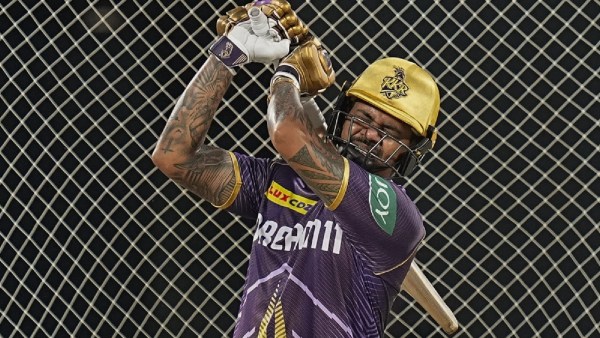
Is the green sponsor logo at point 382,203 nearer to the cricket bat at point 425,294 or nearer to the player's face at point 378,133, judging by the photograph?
the player's face at point 378,133

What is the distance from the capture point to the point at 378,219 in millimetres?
2082

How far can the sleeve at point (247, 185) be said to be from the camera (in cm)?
232

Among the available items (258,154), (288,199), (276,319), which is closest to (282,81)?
(288,199)

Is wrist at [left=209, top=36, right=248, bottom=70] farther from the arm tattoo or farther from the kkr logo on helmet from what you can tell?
the kkr logo on helmet

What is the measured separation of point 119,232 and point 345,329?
1.78 metres

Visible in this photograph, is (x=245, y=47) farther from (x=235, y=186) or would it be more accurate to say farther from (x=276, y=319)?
(x=276, y=319)

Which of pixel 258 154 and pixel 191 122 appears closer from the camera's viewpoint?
pixel 191 122

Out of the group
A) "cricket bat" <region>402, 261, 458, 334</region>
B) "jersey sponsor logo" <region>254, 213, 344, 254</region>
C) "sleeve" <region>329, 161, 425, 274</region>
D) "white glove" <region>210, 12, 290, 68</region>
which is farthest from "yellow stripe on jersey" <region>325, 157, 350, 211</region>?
"cricket bat" <region>402, 261, 458, 334</region>

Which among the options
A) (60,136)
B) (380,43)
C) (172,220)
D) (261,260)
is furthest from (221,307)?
(261,260)

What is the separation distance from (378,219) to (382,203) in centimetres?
3

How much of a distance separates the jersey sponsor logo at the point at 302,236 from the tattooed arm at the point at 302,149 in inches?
5.7

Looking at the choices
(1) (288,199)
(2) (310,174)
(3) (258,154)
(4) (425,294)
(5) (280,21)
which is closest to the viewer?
(2) (310,174)

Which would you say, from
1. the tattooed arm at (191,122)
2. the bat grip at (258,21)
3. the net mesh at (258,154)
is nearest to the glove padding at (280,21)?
the bat grip at (258,21)

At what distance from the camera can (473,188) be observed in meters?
3.88
